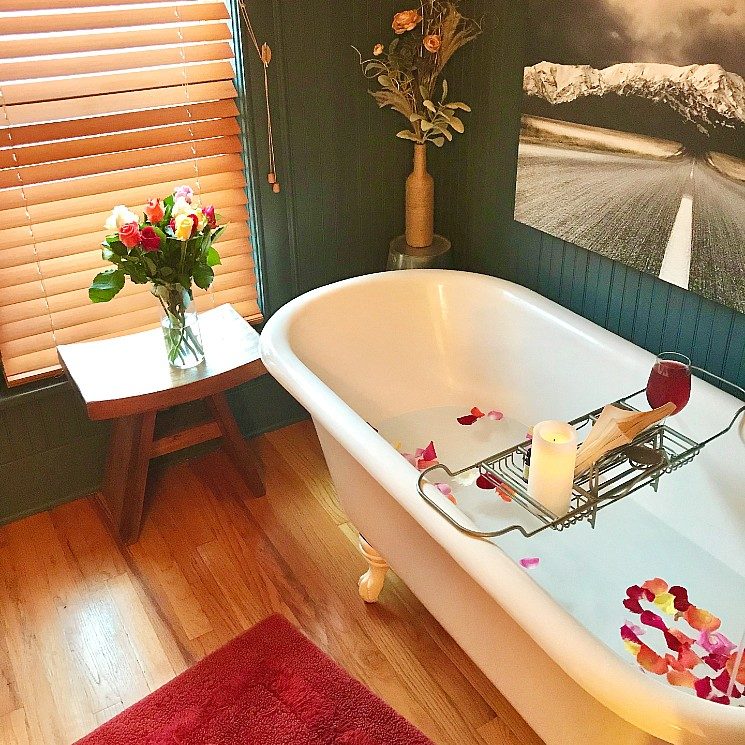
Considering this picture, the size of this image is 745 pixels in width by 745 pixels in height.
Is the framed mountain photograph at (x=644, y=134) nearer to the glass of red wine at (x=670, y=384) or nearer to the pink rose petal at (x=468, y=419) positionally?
the glass of red wine at (x=670, y=384)

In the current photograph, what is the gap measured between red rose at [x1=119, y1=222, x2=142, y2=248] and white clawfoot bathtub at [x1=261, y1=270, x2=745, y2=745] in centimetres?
40

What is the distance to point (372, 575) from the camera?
2.16 metres

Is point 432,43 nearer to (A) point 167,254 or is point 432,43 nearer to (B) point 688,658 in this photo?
(A) point 167,254

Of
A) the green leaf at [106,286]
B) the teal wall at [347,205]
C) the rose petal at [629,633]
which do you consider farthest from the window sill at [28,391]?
the rose petal at [629,633]

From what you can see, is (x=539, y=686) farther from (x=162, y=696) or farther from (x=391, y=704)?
(x=162, y=696)

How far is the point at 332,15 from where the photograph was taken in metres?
2.48

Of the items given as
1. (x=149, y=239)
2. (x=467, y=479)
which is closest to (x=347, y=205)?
(x=149, y=239)

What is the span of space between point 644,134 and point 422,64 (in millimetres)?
803

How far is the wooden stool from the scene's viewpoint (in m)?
2.21

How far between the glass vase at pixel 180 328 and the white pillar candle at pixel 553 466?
3.73ft

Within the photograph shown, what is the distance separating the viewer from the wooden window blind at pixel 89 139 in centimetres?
215

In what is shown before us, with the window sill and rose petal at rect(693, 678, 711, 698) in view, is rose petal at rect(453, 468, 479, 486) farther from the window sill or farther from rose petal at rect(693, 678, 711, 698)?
the window sill

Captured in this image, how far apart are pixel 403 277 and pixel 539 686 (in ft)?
4.41

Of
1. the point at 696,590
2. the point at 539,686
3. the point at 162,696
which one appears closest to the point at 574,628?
the point at 539,686
